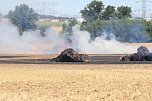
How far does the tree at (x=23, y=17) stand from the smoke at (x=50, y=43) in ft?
34.8

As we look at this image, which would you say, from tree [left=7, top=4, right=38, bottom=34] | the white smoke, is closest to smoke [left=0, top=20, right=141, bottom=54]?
the white smoke

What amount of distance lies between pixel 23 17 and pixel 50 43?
2713 cm

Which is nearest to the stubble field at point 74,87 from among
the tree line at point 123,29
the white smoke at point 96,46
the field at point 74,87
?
the field at point 74,87

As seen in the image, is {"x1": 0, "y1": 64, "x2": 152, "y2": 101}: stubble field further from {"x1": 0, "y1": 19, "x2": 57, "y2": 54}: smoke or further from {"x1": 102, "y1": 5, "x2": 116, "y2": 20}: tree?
{"x1": 102, "y1": 5, "x2": 116, "y2": 20}: tree

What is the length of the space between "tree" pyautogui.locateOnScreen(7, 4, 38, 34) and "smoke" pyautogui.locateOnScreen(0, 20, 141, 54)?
10602mm

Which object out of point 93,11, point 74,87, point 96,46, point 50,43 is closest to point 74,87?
point 74,87

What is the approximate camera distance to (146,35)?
127m

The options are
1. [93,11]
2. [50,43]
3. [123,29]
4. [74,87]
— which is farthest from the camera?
[93,11]

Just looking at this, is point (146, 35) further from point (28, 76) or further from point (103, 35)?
point (28, 76)

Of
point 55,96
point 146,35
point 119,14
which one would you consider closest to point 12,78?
point 55,96

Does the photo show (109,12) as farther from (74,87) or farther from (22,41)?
(74,87)

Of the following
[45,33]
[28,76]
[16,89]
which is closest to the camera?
[16,89]

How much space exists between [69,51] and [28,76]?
22631mm

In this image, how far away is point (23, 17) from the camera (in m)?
123
